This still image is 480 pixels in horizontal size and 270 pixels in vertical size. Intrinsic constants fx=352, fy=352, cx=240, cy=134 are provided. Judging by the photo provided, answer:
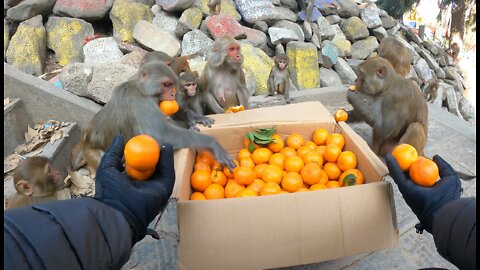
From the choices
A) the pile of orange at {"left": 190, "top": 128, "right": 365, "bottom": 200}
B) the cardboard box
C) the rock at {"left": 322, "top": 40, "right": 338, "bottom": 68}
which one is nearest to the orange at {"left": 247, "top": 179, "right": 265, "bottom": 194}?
the pile of orange at {"left": 190, "top": 128, "right": 365, "bottom": 200}

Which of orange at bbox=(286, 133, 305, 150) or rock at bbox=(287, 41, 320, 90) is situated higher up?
orange at bbox=(286, 133, 305, 150)

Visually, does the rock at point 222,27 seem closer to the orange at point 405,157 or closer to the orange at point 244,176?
Result: the orange at point 244,176

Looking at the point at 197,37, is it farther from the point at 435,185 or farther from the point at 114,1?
the point at 435,185

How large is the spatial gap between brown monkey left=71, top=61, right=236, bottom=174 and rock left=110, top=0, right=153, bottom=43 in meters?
3.41

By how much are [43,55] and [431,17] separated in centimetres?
1486

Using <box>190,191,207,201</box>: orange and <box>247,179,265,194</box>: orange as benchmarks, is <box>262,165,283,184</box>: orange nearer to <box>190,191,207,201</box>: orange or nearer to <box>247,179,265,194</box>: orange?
<box>247,179,265,194</box>: orange

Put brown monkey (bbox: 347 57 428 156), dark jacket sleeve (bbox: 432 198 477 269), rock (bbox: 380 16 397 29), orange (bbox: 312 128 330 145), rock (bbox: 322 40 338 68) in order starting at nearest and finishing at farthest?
dark jacket sleeve (bbox: 432 198 477 269) < orange (bbox: 312 128 330 145) < brown monkey (bbox: 347 57 428 156) < rock (bbox: 322 40 338 68) < rock (bbox: 380 16 397 29)

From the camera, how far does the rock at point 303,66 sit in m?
7.04

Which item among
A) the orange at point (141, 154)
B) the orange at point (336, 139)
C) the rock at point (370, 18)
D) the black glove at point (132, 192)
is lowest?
the rock at point (370, 18)

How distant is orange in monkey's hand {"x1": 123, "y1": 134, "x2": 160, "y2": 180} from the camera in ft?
5.16

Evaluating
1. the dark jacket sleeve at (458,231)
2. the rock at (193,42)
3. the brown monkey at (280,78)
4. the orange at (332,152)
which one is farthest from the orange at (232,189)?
the rock at (193,42)

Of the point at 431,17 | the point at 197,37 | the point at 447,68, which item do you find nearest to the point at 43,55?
the point at 197,37

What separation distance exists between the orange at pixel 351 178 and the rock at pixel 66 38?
4948mm

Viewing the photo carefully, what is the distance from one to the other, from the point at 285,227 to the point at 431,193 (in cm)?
69
